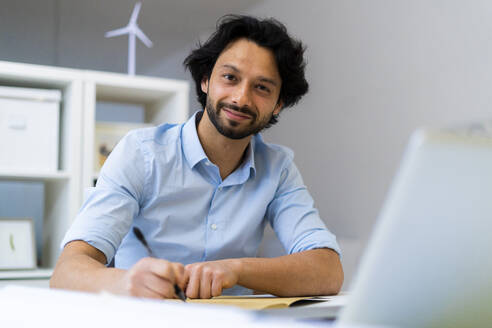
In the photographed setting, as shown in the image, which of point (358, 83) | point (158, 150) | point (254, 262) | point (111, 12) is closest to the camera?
point (254, 262)

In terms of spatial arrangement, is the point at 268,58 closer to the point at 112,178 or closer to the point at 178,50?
the point at 112,178

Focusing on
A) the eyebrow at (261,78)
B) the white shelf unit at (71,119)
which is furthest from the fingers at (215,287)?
the white shelf unit at (71,119)

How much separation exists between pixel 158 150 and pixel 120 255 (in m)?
0.29

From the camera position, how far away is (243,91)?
1401 mm

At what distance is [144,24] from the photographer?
162 inches

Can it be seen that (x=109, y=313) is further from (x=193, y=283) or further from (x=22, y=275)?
(x=22, y=275)

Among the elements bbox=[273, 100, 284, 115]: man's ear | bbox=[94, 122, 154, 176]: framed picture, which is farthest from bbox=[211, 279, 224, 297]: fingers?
bbox=[94, 122, 154, 176]: framed picture

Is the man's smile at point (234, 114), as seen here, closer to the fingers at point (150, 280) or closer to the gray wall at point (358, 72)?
the fingers at point (150, 280)

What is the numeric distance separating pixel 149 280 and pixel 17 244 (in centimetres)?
170

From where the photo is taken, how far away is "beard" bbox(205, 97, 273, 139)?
55.2 inches

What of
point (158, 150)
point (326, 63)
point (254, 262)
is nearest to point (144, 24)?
point (326, 63)

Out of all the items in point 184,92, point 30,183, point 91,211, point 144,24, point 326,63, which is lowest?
point 30,183

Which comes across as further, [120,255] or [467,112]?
[467,112]

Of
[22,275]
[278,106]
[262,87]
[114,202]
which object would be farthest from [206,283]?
[22,275]
